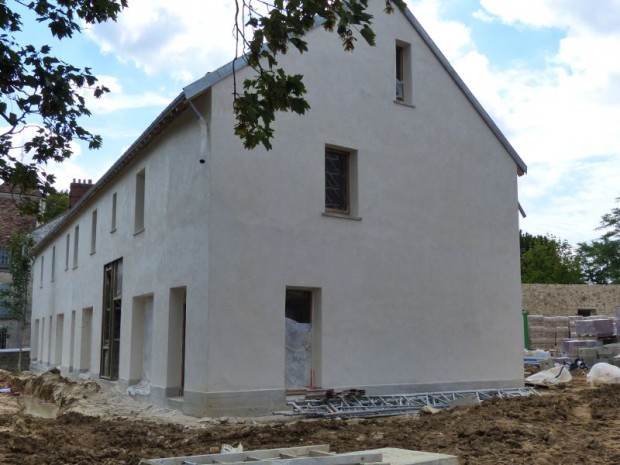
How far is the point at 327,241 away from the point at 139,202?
5728 mm

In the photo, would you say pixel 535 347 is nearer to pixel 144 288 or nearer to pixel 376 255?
pixel 376 255

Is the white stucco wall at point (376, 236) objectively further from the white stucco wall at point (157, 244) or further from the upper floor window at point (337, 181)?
the white stucco wall at point (157, 244)

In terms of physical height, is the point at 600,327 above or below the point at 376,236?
below

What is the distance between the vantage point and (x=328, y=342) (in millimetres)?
12828

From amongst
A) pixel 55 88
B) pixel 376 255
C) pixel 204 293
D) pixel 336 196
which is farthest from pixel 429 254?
pixel 55 88

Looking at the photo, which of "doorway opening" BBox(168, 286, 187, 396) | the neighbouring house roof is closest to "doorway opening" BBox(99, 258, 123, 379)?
the neighbouring house roof

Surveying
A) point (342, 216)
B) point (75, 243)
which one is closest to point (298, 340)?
point (342, 216)

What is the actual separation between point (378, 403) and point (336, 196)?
167 inches

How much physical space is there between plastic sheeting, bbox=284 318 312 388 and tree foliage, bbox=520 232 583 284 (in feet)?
162

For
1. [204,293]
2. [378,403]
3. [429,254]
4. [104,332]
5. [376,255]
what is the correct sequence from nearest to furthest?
[204,293]
[378,403]
[376,255]
[429,254]
[104,332]

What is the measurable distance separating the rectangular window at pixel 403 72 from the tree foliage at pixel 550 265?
46.7m

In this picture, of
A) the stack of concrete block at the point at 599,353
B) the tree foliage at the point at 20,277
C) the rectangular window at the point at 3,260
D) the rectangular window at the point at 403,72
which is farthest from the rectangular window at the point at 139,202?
the rectangular window at the point at 3,260

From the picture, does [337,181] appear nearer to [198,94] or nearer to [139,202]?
[198,94]

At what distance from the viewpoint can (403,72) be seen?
610 inches
